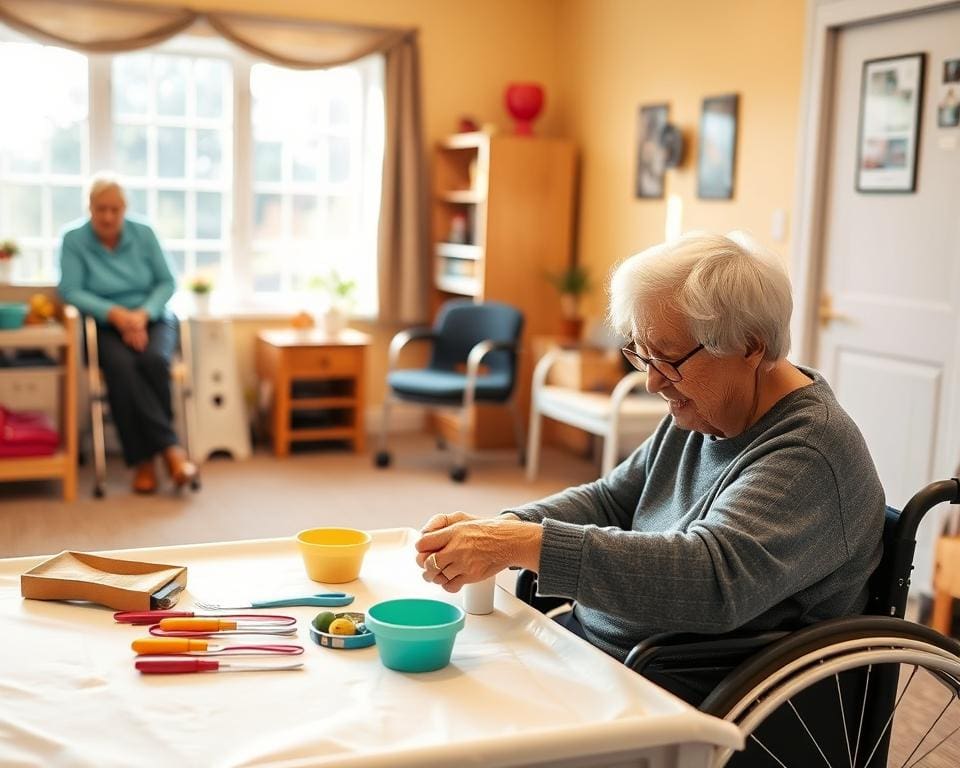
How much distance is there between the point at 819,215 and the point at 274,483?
8.22 feet

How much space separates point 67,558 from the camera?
164cm

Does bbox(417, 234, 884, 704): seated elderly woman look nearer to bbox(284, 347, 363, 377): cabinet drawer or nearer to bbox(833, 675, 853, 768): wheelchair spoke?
bbox(833, 675, 853, 768): wheelchair spoke

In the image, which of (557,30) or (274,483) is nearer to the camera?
(274,483)

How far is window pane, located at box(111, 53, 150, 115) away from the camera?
5430 millimetres

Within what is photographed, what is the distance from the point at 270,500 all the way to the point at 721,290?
3329 millimetres

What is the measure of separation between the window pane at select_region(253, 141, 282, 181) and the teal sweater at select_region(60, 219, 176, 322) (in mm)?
940

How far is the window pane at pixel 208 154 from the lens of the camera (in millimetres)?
5660

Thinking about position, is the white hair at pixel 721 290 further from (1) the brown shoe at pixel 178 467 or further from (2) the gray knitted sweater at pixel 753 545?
(1) the brown shoe at pixel 178 467

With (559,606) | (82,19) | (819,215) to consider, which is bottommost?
(559,606)

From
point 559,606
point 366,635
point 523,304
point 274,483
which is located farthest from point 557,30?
point 366,635

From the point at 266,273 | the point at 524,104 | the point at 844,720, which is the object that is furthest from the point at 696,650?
the point at 266,273

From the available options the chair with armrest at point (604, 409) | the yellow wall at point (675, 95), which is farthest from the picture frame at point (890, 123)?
the chair with armrest at point (604, 409)

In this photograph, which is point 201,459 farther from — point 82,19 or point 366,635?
point 366,635

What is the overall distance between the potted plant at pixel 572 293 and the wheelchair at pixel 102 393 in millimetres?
1842
